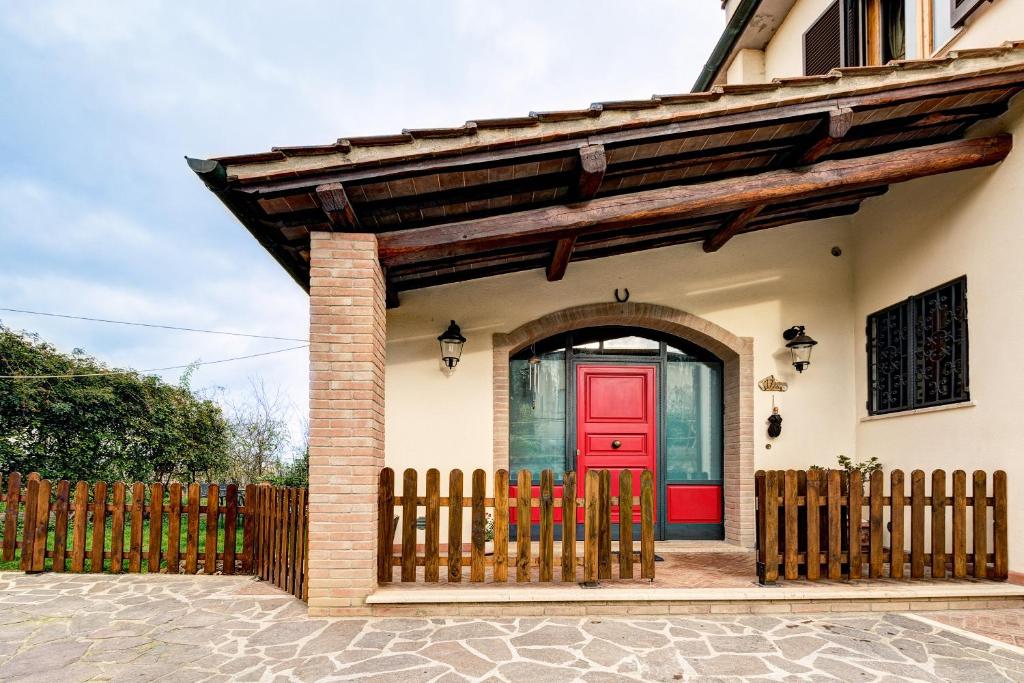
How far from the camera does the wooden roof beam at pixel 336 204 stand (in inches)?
177

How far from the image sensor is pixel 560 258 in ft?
21.9

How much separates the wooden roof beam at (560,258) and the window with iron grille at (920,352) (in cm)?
346

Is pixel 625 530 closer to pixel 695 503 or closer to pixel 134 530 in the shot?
pixel 695 503

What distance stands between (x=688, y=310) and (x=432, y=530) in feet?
13.3

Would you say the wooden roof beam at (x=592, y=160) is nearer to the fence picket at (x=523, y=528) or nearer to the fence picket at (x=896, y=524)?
the fence picket at (x=523, y=528)

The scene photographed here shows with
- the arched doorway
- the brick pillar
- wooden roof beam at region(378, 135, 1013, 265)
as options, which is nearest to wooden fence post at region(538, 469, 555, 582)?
the brick pillar

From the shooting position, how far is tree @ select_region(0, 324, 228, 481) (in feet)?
31.9

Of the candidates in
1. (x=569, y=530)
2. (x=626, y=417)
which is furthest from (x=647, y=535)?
(x=626, y=417)

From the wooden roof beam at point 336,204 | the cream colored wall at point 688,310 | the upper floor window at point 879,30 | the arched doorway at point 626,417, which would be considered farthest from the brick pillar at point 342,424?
the upper floor window at point 879,30

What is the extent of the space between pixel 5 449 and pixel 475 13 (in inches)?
1488

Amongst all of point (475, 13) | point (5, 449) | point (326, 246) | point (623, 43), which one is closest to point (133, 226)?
point (475, 13)

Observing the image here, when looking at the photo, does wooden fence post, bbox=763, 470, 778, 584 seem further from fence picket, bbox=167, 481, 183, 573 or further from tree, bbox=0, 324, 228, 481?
tree, bbox=0, 324, 228, 481

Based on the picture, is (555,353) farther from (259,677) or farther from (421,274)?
(259,677)

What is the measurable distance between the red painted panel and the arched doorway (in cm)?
1
